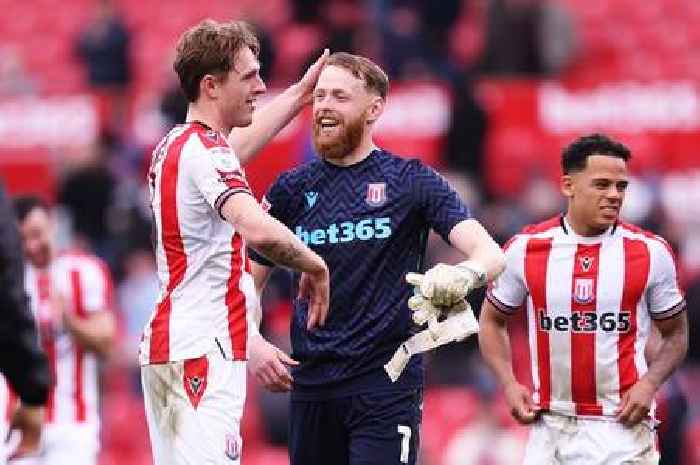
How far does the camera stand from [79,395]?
35.1 feet

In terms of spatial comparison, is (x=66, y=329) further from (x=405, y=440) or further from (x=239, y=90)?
(x=239, y=90)

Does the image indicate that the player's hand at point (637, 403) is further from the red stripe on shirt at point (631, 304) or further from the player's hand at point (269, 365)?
the player's hand at point (269, 365)

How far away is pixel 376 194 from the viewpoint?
795 centimetres

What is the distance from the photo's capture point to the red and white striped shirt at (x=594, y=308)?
8383mm

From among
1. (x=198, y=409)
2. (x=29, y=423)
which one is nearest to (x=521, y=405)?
(x=198, y=409)

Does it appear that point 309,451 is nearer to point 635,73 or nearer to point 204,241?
point 204,241

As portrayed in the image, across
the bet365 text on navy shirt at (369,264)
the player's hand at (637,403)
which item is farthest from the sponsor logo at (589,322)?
the bet365 text on navy shirt at (369,264)

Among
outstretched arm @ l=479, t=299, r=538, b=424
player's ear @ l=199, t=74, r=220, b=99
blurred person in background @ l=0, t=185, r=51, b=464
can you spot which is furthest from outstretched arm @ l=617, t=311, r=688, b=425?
blurred person in background @ l=0, t=185, r=51, b=464

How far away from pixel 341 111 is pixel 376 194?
13.7 inches

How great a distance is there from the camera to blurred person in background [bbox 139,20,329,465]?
24.2 ft

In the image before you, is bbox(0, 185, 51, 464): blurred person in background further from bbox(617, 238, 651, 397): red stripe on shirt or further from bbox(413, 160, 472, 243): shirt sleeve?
bbox(617, 238, 651, 397): red stripe on shirt

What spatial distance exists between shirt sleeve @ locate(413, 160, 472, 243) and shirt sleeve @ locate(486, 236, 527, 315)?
729 mm

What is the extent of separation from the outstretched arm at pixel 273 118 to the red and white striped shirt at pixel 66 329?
244cm

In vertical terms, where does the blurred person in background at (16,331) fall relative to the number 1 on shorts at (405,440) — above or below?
above
